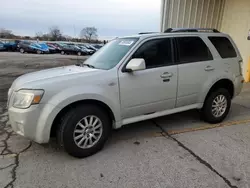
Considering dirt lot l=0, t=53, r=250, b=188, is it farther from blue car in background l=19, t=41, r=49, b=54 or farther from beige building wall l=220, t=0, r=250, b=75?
blue car in background l=19, t=41, r=49, b=54

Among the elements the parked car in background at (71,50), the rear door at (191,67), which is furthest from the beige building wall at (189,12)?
the parked car in background at (71,50)

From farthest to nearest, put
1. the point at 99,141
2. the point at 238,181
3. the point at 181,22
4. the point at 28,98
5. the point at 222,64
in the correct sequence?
the point at 181,22 < the point at 222,64 < the point at 99,141 < the point at 28,98 < the point at 238,181

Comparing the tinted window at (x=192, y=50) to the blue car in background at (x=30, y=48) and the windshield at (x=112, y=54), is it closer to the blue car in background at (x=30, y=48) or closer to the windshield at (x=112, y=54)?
the windshield at (x=112, y=54)

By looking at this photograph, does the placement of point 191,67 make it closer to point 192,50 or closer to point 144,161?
point 192,50

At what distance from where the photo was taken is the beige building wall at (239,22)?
9.48m

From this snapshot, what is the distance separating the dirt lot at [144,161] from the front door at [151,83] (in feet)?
1.97

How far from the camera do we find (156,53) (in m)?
3.96

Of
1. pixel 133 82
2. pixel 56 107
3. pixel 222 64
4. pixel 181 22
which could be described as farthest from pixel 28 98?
pixel 181 22

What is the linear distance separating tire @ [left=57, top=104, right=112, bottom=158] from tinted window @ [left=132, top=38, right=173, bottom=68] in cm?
113

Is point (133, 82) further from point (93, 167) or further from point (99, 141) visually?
point (93, 167)

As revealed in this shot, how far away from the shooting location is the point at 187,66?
4.18 meters

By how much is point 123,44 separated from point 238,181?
107 inches

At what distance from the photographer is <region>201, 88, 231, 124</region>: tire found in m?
4.58

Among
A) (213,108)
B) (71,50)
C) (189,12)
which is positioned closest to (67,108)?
(213,108)
